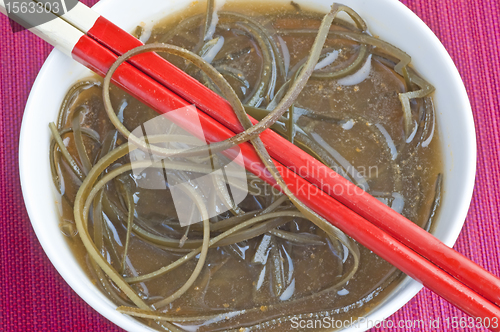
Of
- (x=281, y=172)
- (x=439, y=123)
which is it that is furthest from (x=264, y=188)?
(x=439, y=123)

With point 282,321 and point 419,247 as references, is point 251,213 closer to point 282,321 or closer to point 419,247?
point 282,321

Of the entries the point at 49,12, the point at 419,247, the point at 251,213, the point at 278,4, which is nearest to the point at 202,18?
the point at 278,4

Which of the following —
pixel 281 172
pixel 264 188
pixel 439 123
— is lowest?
pixel 264 188

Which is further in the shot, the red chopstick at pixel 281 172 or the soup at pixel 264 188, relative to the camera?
the soup at pixel 264 188

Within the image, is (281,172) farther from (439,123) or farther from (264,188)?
(439,123)
